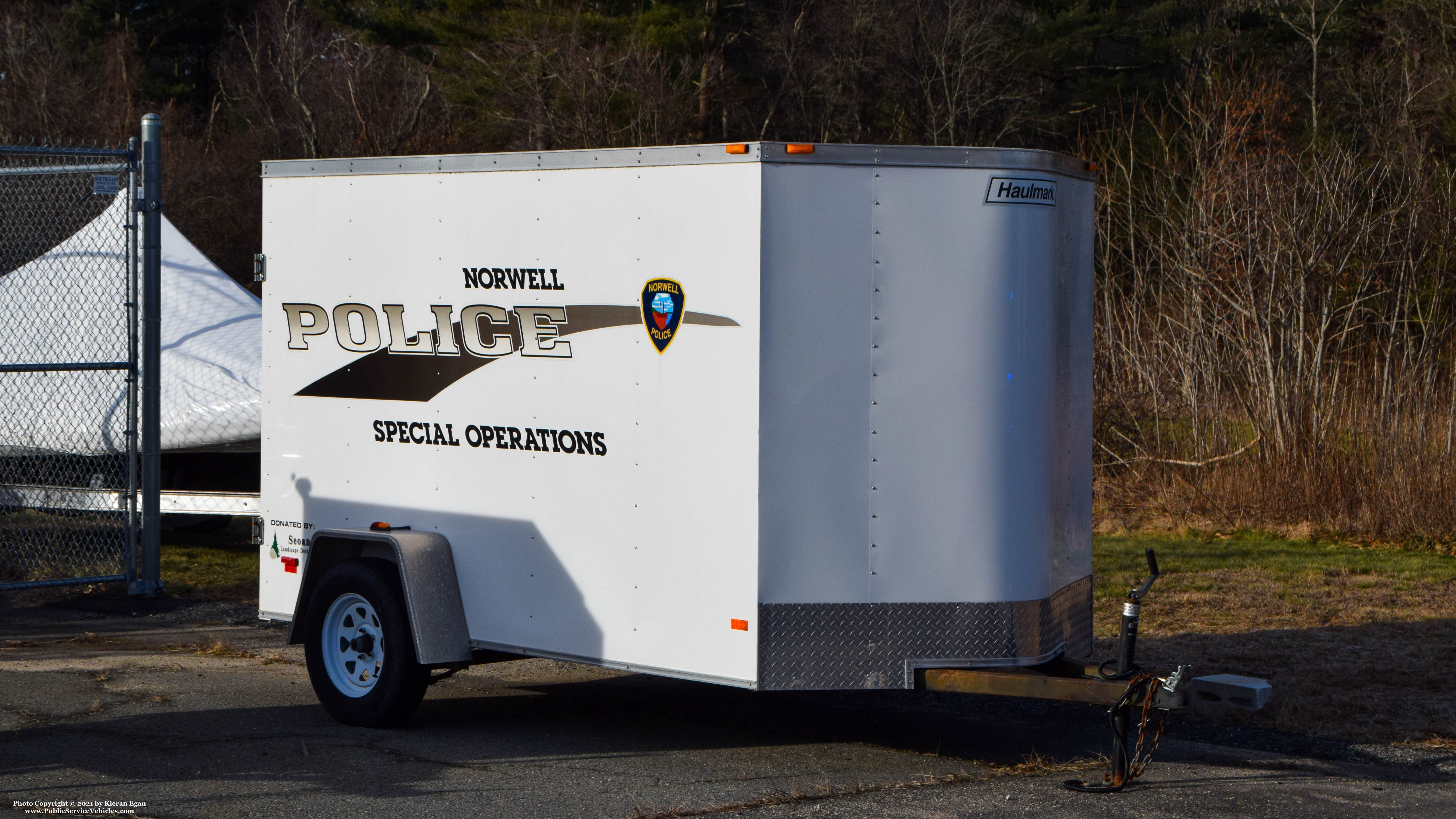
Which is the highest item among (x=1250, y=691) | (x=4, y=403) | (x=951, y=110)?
(x=951, y=110)

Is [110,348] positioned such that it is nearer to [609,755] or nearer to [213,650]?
[213,650]

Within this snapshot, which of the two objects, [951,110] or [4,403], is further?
[951,110]

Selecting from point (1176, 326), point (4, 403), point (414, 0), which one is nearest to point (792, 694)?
point (4, 403)

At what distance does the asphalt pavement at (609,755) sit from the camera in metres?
5.87

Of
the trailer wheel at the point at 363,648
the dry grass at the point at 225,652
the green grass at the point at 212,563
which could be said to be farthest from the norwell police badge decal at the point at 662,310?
the green grass at the point at 212,563

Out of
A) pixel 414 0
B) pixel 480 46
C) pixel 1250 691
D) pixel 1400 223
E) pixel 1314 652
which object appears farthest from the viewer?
pixel 414 0

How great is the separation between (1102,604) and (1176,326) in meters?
6.84

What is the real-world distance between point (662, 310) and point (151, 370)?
6.05 meters

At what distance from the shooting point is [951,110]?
34.0 m

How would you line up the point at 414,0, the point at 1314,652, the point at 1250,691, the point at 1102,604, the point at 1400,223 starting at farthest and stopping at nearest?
the point at 414,0
the point at 1400,223
the point at 1102,604
the point at 1314,652
the point at 1250,691

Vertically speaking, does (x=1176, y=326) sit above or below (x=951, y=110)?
below

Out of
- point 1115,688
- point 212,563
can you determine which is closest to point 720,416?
point 1115,688

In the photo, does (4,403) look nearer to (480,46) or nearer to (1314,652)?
(1314,652)

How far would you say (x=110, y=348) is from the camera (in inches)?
548
